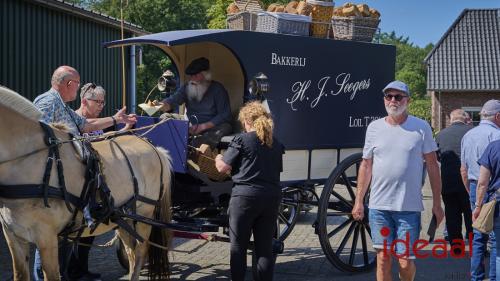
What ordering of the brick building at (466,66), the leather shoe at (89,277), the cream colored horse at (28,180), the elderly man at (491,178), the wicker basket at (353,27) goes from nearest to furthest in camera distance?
the cream colored horse at (28,180) < the elderly man at (491,178) < the leather shoe at (89,277) < the wicker basket at (353,27) < the brick building at (466,66)

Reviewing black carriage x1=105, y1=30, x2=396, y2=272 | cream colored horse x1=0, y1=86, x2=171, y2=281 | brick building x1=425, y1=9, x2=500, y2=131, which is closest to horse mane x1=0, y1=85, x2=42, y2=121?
cream colored horse x1=0, y1=86, x2=171, y2=281

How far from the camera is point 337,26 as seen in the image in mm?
7164

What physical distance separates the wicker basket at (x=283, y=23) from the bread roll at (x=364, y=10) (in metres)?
0.72

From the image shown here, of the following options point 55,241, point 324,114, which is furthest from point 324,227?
point 55,241

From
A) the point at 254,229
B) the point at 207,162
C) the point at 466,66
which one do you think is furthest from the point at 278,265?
the point at 466,66

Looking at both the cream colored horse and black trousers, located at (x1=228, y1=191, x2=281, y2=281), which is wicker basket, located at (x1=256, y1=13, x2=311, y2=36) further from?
the cream colored horse

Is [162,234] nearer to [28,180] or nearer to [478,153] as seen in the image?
[28,180]

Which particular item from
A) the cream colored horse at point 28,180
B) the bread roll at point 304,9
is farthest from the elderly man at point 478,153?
the cream colored horse at point 28,180

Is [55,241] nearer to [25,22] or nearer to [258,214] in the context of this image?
[258,214]

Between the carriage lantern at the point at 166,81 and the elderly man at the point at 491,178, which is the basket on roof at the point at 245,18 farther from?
the elderly man at the point at 491,178

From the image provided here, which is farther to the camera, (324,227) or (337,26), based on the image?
(337,26)

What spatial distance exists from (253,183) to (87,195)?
4.26 feet

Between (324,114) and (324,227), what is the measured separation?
124cm

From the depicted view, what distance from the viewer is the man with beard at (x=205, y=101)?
6.35 m
